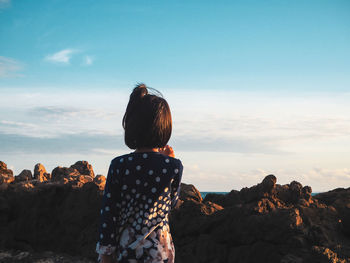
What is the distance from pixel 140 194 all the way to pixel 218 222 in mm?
3678

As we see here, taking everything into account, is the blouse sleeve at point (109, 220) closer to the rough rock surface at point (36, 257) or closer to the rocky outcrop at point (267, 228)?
the rocky outcrop at point (267, 228)

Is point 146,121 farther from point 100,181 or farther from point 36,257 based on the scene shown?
point 36,257

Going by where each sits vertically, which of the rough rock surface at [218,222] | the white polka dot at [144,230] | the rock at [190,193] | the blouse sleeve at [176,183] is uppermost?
the blouse sleeve at [176,183]

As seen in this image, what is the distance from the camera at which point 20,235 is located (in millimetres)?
8258

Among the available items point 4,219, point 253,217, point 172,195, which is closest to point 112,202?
point 172,195

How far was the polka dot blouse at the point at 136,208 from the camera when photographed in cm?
287

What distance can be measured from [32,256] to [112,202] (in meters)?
6.06

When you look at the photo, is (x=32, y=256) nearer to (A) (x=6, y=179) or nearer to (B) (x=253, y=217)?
(A) (x=6, y=179)

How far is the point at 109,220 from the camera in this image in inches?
113

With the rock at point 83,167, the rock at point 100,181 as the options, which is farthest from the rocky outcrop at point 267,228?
the rock at point 83,167

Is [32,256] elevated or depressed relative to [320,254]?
depressed

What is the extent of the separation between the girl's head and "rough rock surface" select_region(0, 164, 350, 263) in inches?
139

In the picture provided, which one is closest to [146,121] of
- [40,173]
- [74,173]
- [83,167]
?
[74,173]

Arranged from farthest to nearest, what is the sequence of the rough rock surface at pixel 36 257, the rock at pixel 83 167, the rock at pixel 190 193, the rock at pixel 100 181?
the rock at pixel 83 167, the rock at pixel 100 181, the rough rock surface at pixel 36 257, the rock at pixel 190 193
